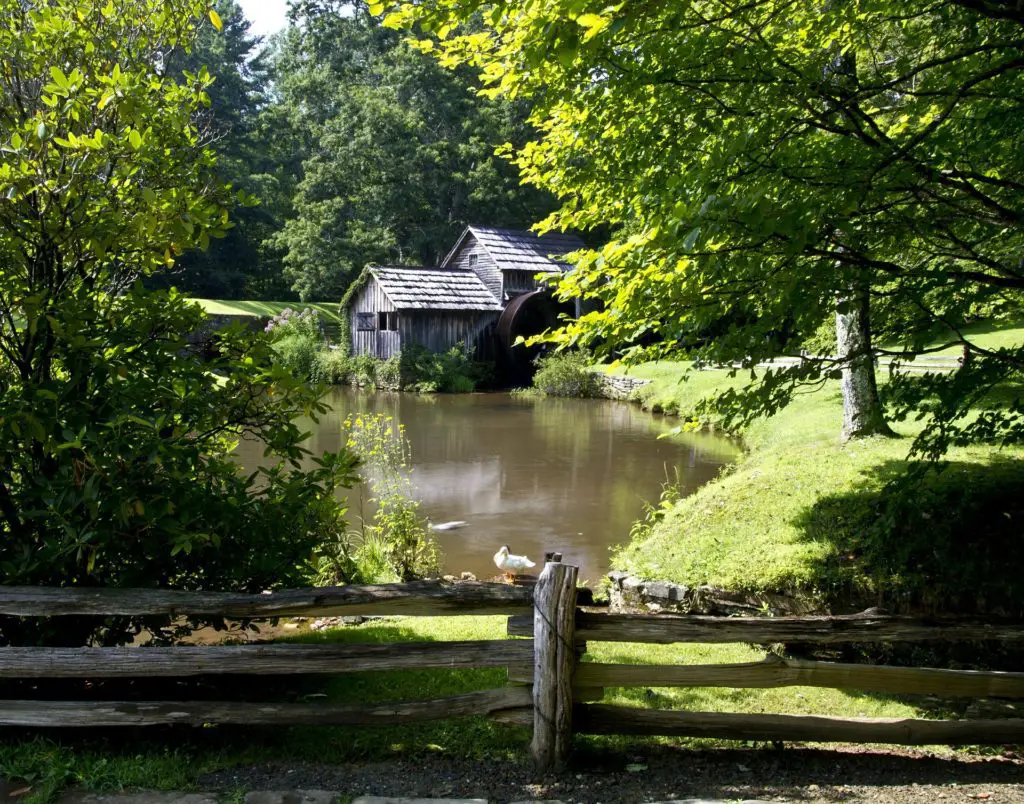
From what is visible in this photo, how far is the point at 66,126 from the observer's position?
4480 millimetres

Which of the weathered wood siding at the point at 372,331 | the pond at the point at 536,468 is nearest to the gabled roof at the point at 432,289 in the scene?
the weathered wood siding at the point at 372,331

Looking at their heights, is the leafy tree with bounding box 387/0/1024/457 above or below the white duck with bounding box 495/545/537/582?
above

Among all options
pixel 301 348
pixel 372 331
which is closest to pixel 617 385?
pixel 372 331

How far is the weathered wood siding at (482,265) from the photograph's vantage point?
31062 millimetres

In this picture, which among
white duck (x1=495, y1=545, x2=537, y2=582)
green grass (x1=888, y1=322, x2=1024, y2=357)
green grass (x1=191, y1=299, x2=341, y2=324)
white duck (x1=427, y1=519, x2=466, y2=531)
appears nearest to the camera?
white duck (x1=495, y1=545, x2=537, y2=582)

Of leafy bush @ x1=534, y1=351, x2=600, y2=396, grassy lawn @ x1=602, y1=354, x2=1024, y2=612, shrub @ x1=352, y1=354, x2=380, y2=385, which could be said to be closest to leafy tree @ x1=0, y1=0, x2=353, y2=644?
grassy lawn @ x1=602, y1=354, x2=1024, y2=612

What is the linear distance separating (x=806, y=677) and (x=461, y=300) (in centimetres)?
2663

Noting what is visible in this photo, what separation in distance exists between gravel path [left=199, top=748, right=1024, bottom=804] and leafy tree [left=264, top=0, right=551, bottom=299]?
117 feet

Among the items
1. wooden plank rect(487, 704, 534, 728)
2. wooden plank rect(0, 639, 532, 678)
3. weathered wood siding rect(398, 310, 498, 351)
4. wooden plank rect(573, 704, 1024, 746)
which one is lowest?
wooden plank rect(573, 704, 1024, 746)

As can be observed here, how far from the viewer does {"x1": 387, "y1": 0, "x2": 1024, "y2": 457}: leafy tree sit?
470 centimetres

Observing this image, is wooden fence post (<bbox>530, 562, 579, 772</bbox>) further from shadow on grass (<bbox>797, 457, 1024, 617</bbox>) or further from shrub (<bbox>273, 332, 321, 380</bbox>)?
shrub (<bbox>273, 332, 321, 380</bbox>)

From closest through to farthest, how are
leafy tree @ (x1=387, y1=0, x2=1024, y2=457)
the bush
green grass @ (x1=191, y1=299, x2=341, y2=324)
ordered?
1. the bush
2. leafy tree @ (x1=387, y1=0, x2=1024, y2=457)
3. green grass @ (x1=191, y1=299, x2=341, y2=324)

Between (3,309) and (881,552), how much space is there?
6.13 metres

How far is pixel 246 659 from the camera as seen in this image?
4.07 meters
